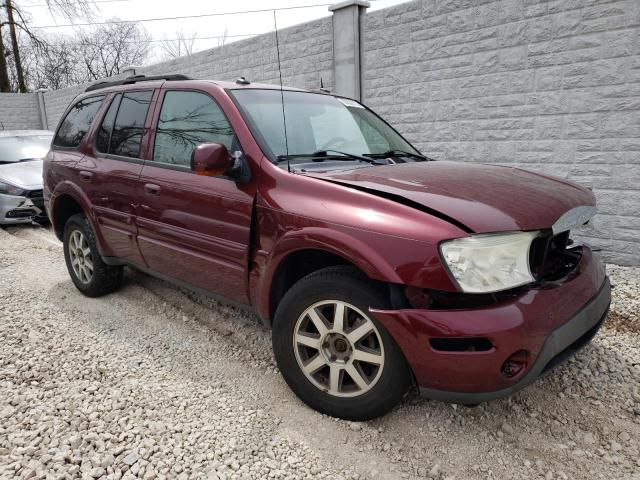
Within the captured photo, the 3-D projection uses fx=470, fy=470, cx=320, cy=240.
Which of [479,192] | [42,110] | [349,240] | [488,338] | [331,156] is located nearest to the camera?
[488,338]

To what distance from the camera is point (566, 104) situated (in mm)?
4945

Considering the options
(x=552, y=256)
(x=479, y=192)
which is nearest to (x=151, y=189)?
(x=479, y=192)

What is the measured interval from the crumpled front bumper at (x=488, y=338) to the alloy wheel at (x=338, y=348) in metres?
0.20

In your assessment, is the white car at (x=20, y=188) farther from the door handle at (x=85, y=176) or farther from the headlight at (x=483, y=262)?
the headlight at (x=483, y=262)

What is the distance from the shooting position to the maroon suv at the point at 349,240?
2021 millimetres

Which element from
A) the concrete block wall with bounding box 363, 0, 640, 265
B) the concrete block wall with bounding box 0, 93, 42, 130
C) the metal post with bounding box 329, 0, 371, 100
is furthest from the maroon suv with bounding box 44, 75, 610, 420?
the concrete block wall with bounding box 0, 93, 42, 130

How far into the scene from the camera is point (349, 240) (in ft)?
7.27

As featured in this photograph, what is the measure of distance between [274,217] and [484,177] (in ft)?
3.90

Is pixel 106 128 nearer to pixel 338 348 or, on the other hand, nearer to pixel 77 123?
pixel 77 123

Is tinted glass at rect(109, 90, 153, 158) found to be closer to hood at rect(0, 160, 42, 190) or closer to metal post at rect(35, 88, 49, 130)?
hood at rect(0, 160, 42, 190)

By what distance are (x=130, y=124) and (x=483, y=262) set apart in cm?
291

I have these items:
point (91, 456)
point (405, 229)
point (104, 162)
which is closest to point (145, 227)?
point (104, 162)

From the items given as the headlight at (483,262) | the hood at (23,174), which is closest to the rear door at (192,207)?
the headlight at (483,262)

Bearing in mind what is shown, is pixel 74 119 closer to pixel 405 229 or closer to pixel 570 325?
pixel 405 229
